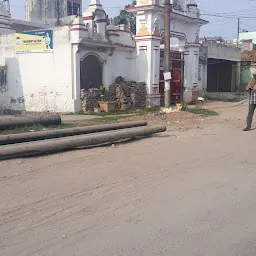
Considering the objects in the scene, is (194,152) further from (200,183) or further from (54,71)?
(54,71)

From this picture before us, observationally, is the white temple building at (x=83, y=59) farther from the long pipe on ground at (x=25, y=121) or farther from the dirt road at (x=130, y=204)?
the dirt road at (x=130, y=204)

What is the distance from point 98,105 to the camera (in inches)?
637

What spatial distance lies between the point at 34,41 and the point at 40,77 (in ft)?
5.22

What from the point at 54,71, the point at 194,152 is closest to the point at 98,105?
the point at 54,71

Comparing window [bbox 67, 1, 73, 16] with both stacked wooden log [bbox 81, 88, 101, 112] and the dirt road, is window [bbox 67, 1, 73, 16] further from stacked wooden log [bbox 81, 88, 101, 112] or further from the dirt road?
the dirt road

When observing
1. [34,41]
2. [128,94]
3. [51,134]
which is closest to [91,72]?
[128,94]

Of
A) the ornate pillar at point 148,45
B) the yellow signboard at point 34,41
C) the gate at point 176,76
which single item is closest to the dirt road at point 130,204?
the yellow signboard at point 34,41

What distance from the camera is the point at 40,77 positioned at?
16.3 metres

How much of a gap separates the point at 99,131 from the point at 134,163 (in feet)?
8.61

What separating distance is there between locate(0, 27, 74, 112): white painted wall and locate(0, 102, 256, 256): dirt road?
8.77 meters

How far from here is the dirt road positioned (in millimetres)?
3443

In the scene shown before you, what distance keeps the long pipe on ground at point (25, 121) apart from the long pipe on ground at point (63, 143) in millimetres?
2990

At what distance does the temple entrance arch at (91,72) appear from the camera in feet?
53.8

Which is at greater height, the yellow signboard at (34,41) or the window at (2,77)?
the yellow signboard at (34,41)
